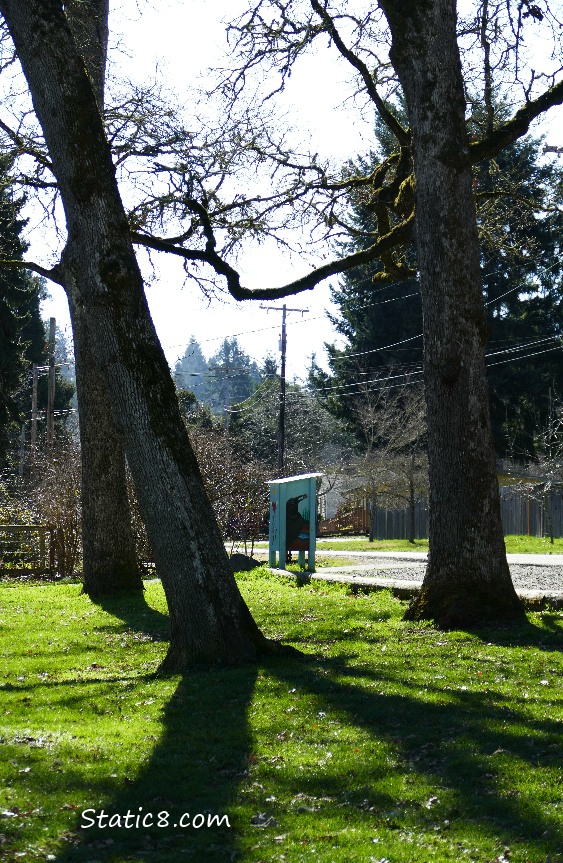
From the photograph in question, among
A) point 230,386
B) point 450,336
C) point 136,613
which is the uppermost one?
point 230,386

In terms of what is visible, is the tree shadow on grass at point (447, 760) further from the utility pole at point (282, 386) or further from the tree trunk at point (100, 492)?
the utility pole at point (282, 386)

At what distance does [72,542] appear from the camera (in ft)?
70.1

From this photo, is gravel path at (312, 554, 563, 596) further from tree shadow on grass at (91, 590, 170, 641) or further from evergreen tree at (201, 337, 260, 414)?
evergreen tree at (201, 337, 260, 414)

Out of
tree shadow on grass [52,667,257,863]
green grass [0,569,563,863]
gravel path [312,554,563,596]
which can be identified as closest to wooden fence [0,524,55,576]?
gravel path [312,554,563,596]

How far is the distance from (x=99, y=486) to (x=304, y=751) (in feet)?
33.0

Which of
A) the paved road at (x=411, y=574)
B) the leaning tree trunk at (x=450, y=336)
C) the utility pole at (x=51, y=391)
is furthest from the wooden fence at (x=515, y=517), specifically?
the leaning tree trunk at (x=450, y=336)

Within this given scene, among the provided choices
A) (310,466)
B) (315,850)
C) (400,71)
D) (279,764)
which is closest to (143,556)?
(400,71)

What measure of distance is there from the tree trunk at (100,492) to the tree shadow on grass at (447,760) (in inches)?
315

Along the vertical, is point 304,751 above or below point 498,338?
below

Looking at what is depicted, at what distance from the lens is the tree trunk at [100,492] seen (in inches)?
603

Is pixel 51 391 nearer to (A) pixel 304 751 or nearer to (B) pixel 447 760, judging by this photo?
(A) pixel 304 751

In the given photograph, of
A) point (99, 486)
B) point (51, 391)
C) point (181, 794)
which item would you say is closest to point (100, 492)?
point (99, 486)

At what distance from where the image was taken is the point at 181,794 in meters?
5.10

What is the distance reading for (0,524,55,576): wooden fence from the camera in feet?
68.9
